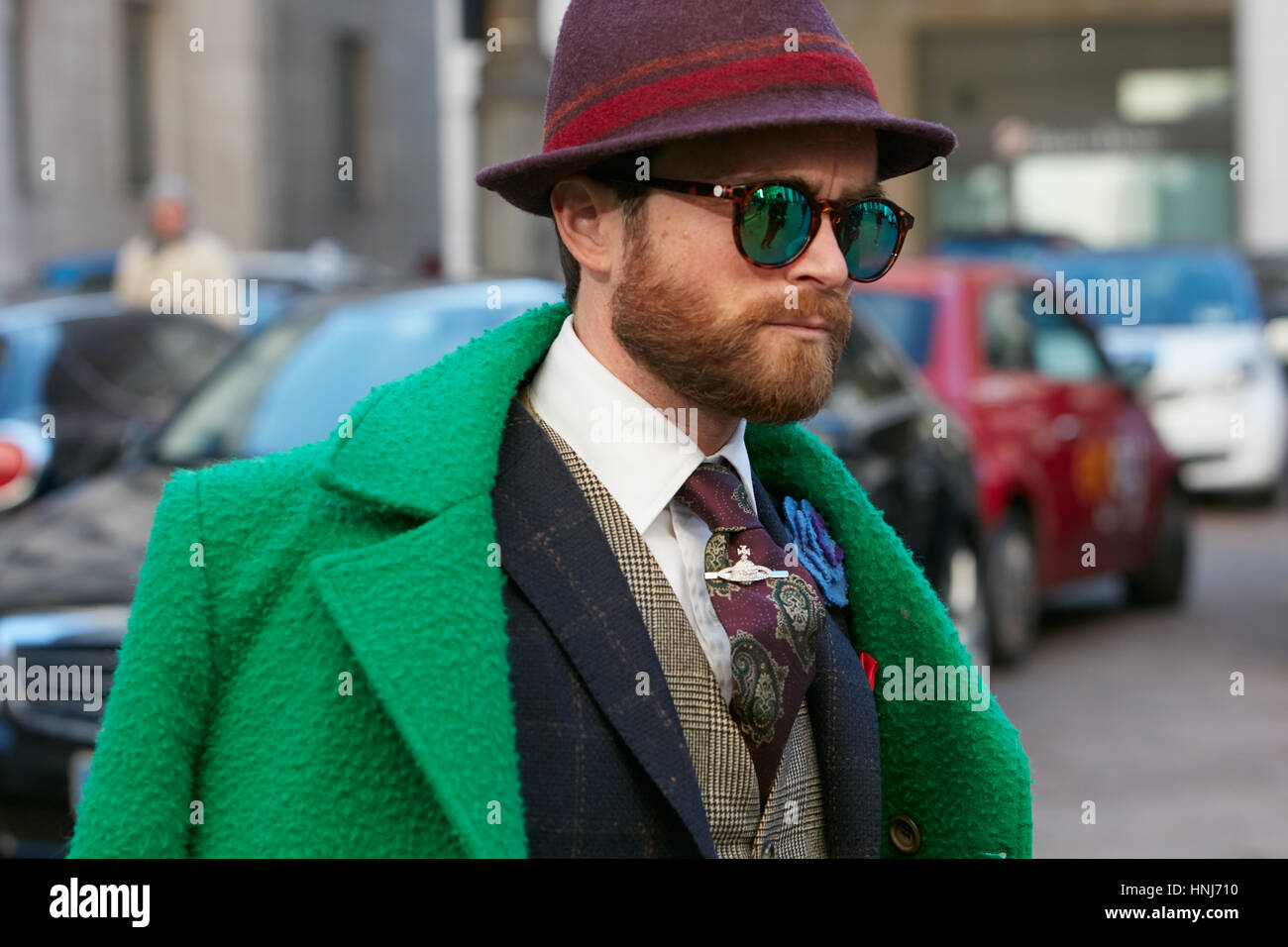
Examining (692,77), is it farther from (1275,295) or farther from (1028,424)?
(1275,295)

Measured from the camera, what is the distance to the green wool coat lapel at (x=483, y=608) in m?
1.73

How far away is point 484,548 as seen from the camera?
6.03ft

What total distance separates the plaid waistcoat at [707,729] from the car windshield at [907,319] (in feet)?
21.2

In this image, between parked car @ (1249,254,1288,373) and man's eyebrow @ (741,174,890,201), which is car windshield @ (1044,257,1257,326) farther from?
man's eyebrow @ (741,174,890,201)

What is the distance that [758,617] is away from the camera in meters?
1.99

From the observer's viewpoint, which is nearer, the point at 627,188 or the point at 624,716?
the point at 624,716

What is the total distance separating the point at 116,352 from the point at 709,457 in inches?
264

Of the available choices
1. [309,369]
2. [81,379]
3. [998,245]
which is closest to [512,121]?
[81,379]

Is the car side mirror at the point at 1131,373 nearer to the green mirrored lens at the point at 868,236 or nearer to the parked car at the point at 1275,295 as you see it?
the parked car at the point at 1275,295

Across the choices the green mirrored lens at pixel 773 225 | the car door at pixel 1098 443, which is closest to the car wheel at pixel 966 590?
the car door at pixel 1098 443

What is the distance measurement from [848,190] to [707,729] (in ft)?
1.91

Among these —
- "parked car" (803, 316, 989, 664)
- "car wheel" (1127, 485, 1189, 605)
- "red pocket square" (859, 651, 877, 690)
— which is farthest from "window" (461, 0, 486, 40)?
"red pocket square" (859, 651, 877, 690)

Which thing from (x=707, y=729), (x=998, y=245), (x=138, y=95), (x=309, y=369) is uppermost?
(x=138, y=95)
